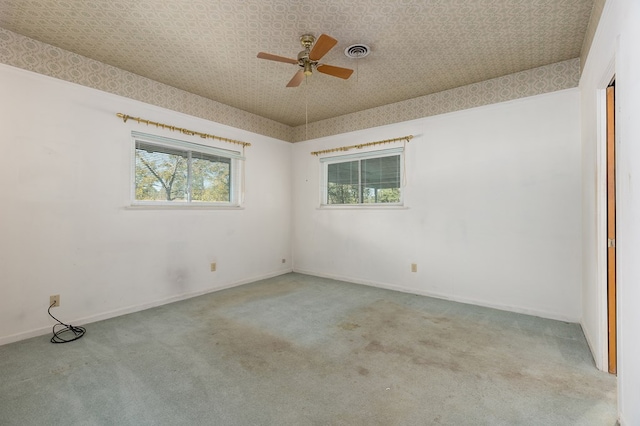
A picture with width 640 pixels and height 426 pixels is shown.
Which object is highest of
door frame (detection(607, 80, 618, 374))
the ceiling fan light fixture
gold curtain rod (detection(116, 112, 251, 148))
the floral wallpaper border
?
the floral wallpaper border

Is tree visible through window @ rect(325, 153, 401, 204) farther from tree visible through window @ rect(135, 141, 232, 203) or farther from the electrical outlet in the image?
the electrical outlet

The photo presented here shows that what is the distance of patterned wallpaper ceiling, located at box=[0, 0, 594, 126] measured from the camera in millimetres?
2207

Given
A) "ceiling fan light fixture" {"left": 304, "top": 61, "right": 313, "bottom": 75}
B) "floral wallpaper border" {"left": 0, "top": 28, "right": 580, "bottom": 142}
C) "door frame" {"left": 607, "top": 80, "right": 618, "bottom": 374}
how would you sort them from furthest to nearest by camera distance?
"floral wallpaper border" {"left": 0, "top": 28, "right": 580, "bottom": 142} < "ceiling fan light fixture" {"left": 304, "top": 61, "right": 313, "bottom": 75} < "door frame" {"left": 607, "top": 80, "right": 618, "bottom": 374}

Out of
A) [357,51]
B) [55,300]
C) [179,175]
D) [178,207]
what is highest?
[357,51]

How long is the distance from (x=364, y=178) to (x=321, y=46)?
8.35 feet

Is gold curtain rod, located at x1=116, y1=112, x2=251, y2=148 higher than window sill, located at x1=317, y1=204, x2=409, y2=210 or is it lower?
higher

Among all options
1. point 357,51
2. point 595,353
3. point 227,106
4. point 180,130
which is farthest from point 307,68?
point 595,353

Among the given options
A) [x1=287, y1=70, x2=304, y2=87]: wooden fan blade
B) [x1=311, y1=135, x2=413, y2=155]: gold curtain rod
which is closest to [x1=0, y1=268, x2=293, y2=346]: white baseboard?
[x1=311, y1=135, x2=413, y2=155]: gold curtain rod

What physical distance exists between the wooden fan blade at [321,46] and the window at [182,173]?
7.31 feet

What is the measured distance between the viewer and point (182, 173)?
12.6 feet

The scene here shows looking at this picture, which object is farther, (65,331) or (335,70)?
(65,331)

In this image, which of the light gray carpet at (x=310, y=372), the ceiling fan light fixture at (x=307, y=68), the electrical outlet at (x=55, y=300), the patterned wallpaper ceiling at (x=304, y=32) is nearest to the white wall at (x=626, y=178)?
the light gray carpet at (x=310, y=372)

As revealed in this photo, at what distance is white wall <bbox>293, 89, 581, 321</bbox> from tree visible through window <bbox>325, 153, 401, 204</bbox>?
0.22 meters

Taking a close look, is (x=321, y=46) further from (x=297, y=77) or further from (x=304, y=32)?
(x=297, y=77)
